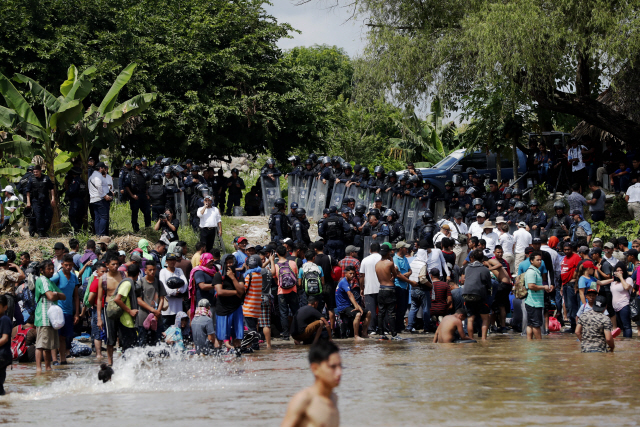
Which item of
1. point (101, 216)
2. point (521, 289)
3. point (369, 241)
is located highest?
point (101, 216)

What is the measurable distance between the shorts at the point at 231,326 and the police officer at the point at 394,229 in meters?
5.93

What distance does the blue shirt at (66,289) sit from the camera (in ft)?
38.6

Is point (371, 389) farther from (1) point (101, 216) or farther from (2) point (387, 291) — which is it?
(1) point (101, 216)

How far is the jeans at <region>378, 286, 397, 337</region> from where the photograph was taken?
13.9 metres

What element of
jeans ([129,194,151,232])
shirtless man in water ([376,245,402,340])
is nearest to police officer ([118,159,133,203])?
jeans ([129,194,151,232])

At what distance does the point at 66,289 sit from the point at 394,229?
25.4ft

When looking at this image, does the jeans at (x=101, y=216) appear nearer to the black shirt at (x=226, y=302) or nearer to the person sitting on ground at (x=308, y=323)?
the person sitting on ground at (x=308, y=323)

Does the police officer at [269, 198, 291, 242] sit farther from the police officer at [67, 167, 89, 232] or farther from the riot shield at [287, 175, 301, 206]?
the police officer at [67, 167, 89, 232]

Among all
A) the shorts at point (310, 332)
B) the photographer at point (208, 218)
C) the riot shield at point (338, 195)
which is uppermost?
the riot shield at point (338, 195)

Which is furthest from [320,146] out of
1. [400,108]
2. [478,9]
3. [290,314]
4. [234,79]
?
[290,314]

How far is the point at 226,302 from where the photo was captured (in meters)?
12.1

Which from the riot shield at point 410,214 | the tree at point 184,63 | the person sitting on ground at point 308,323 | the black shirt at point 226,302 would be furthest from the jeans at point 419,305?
the tree at point 184,63

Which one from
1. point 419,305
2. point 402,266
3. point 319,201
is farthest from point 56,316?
point 319,201

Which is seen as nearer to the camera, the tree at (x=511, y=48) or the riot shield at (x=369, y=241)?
the riot shield at (x=369, y=241)
